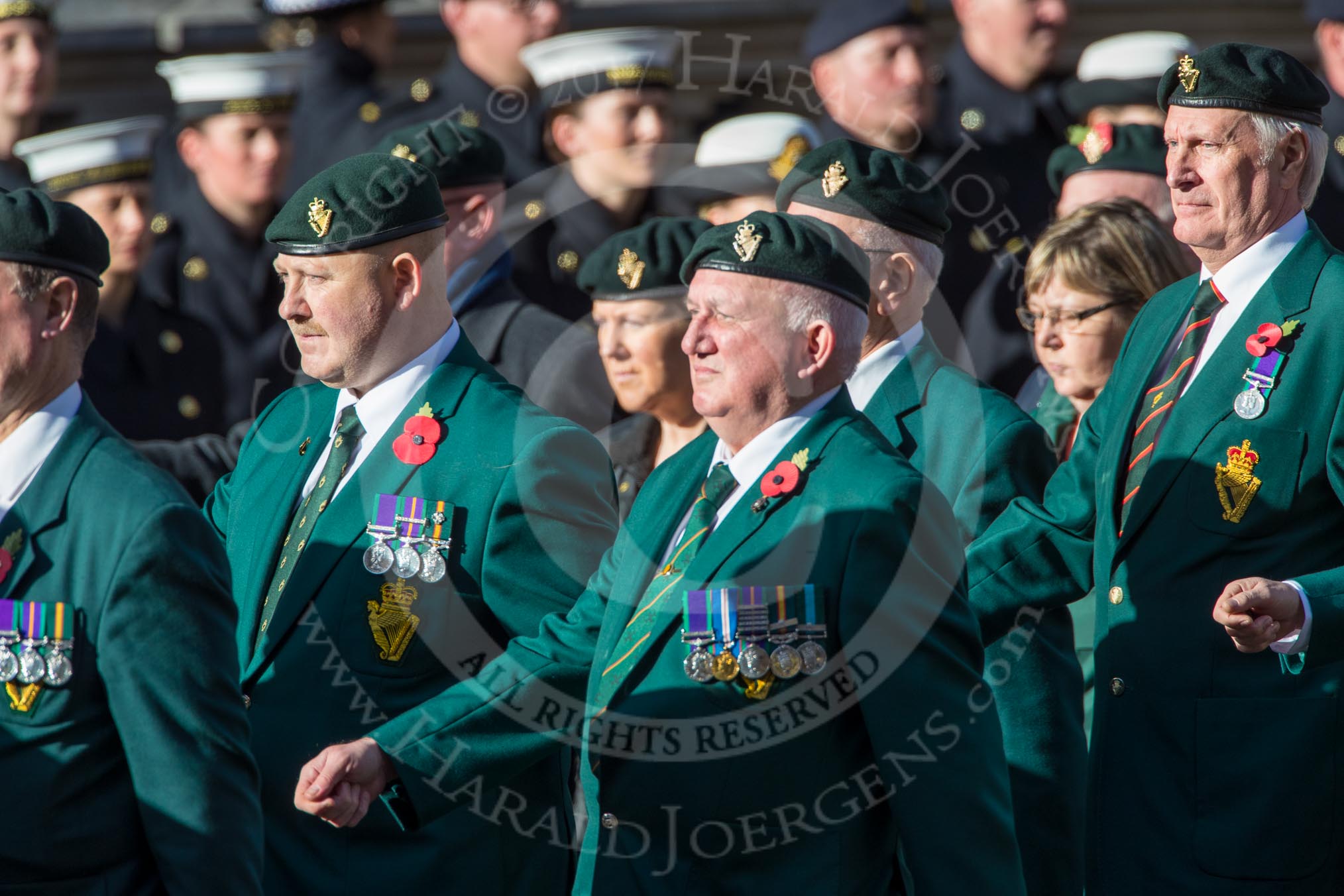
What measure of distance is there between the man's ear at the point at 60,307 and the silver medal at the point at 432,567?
0.83 meters

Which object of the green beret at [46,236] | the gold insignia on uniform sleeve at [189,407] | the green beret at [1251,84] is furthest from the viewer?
the gold insignia on uniform sleeve at [189,407]

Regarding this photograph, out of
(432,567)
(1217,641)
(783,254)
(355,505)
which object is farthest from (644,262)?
(1217,641)

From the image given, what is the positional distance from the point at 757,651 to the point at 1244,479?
105cm

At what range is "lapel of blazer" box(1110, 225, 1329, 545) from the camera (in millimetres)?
3830

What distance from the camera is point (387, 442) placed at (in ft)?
13.1

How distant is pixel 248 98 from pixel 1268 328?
4.77m

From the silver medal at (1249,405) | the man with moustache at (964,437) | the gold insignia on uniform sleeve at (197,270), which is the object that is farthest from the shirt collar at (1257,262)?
the gold insignia on uniform sleeve at (197,270)

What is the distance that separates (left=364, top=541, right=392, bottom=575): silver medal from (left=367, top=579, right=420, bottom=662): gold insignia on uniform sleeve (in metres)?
0.05

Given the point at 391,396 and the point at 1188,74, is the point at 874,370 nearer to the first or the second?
the point at 1188,74

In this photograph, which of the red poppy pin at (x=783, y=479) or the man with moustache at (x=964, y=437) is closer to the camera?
the red poppy pin at (x=783, y=479)

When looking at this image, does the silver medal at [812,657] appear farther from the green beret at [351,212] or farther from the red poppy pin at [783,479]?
the green beret at [351,212]

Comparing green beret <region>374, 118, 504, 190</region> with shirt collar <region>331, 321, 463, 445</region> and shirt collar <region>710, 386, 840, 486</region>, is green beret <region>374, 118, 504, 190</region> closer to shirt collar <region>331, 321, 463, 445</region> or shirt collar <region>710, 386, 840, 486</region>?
shirt collar <region>331, 321, 463, 445</region>

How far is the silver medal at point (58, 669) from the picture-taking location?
3.12 m

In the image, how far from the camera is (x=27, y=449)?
10.8ft
